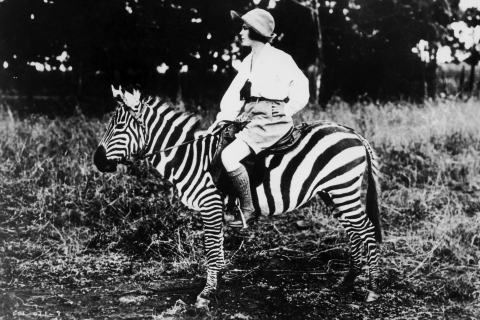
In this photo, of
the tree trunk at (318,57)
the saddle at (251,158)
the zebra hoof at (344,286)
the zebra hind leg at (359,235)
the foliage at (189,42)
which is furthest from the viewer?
the tree trunk at (318,57)

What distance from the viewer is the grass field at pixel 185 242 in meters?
3.63

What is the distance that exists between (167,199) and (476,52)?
21.6 feet

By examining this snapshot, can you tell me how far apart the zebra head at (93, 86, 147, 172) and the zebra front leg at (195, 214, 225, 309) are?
870mm

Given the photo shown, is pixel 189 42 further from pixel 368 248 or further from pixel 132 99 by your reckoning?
pixel 368 248

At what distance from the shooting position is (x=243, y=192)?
3484mm

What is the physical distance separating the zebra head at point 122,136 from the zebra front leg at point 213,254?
87cm

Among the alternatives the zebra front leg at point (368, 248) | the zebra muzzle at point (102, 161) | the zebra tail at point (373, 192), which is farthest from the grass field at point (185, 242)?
the zebra muzzle at point (102, 161)

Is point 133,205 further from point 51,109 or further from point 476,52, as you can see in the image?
point 476,52

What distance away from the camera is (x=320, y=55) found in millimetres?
7953

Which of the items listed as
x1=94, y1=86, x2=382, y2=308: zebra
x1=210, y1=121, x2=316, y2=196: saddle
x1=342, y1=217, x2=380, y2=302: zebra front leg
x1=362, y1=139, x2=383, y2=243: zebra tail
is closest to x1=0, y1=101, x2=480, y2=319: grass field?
x1=342, y1=217, x2=380, y2=302: zebra front leg

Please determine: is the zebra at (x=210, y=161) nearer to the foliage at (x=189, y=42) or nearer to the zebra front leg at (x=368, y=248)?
the zebra front leg at (x=368, y=248)

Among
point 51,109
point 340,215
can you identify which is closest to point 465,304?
point 340,215

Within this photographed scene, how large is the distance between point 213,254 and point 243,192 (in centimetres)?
60

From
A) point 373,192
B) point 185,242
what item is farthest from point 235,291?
point 373,192
